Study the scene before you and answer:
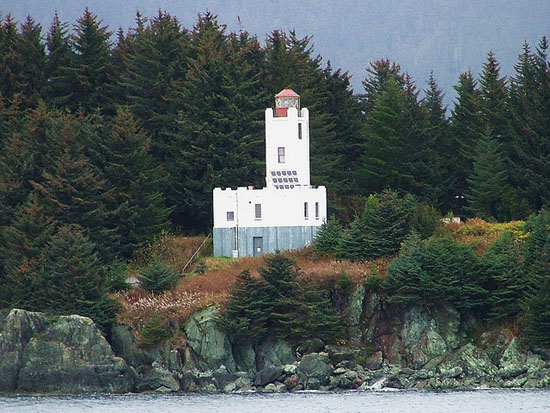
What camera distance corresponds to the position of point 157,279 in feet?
210

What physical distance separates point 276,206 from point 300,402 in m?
17.1

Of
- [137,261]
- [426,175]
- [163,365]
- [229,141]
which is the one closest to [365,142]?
[426,175]

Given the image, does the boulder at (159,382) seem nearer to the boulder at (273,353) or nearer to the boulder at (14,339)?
the boulder at (273,353)

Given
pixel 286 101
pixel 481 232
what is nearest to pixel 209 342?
pixel 481 232

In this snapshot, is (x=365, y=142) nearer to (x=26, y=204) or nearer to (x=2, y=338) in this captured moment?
(x=26, y=204)

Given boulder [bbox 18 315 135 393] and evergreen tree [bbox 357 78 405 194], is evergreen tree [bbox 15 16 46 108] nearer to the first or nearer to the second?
evergreen tree [bbox 357 78 405 194]

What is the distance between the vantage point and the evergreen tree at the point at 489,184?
2916 inches

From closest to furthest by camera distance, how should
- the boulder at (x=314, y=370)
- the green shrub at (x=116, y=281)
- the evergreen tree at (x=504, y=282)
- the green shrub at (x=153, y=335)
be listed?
the boulder at (x=314, y=370)
the green shrub at (x=153, y=335)
the evergreen tree at (x=504, y=282)
the green shrub at (x=116, y=281)

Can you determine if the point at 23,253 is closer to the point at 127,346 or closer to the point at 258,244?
the point at 127,346

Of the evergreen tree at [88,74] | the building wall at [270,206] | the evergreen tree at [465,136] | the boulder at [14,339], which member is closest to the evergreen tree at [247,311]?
the boulder at [14,339]

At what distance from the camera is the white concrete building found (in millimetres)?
69125

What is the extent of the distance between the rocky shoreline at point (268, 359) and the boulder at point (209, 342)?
0.04 metres

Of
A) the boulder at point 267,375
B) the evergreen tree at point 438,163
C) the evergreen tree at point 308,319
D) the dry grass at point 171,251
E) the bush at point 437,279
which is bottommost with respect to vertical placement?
the boulder at point 267,375

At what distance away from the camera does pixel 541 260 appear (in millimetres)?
60031
